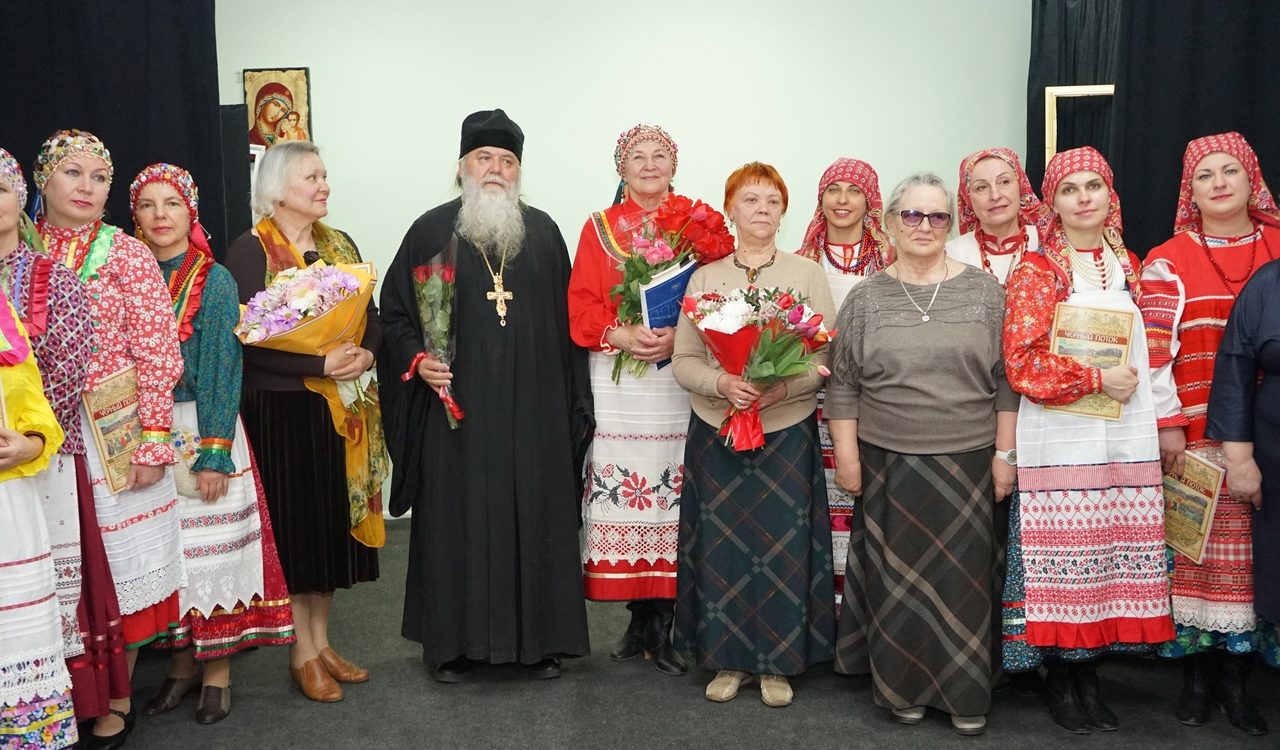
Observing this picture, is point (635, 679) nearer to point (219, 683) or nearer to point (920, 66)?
point (219, 683)

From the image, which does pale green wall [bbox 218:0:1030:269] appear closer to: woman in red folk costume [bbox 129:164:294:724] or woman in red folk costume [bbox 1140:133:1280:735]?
woman in red folk costume [bbox 1140:133:1280:735]

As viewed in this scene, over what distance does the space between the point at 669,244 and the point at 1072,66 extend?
9.90 ft

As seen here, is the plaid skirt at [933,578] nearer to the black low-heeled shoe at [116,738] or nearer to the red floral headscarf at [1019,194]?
the red floral headscarf at [1019,194]

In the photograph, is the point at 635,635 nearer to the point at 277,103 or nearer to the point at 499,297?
the point at 499,297

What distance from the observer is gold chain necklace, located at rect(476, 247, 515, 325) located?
346 centimetres

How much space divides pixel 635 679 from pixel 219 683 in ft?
4.42

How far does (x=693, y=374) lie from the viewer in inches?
125

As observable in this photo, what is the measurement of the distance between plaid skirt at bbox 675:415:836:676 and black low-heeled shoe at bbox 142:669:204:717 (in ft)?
5.49

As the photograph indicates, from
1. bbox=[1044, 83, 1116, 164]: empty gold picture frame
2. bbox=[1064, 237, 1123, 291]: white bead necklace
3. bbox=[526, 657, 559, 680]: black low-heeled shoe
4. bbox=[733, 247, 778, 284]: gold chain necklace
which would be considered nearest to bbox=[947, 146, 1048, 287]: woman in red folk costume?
bbox=[1064, 237, 1123, 291]: white bead necklace

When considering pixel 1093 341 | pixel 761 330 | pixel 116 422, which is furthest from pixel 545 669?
→ pixel 1093 341

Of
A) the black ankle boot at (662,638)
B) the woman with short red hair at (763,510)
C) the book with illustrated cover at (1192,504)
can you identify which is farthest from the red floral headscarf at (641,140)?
the book with illustrated cover at (1192,504)

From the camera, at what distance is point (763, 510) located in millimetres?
3221

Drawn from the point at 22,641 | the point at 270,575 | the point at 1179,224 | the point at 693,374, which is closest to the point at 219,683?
the point at 270,575

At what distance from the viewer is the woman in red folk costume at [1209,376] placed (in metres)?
3.08
